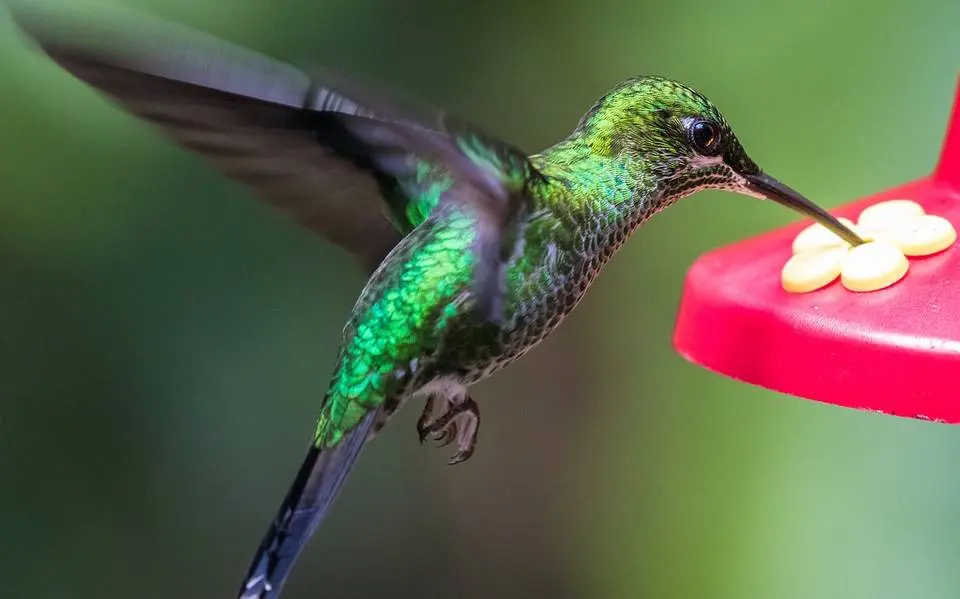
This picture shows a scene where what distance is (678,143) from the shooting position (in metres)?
0.90

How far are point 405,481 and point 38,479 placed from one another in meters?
0.73

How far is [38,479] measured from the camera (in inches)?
71.9

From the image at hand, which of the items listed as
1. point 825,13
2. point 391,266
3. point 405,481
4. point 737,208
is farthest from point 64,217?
point 825,13

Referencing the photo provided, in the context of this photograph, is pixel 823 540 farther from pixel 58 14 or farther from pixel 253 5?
pixel 58 14

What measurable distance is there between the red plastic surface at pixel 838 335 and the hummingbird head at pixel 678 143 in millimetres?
76

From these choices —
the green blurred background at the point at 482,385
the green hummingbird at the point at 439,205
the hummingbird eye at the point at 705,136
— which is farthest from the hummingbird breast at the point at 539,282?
the green blurred background at the point at 482,385

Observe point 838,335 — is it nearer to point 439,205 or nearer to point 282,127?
point 439,205

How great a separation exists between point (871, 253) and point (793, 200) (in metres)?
0.12

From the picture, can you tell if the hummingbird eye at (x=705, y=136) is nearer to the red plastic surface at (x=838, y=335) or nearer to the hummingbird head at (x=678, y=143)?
the hummingbird head at (x=678, y=143)

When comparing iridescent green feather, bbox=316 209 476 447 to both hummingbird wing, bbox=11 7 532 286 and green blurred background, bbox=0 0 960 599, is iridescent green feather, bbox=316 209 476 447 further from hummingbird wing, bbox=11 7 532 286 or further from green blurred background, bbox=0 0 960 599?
green blurred background, bbox=0 0 960 599

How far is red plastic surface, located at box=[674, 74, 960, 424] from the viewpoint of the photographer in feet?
2.34

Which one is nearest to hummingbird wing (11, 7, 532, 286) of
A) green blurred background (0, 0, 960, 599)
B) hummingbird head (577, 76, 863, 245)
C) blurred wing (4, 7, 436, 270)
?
blurred wing (4, 7, 436, 270)

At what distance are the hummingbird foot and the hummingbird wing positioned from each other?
20 cm

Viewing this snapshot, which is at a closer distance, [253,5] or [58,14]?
[58,14]
